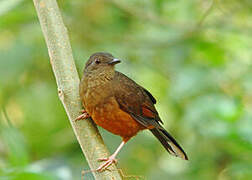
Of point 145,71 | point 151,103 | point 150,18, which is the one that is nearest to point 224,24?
point 150,18

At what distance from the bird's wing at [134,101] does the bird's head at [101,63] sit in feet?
0.30

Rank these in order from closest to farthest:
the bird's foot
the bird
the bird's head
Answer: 1. the bird's foot
2. the bird
3. the bird's head

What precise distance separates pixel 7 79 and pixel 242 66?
96.9 inches

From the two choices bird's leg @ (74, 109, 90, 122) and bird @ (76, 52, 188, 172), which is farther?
bird @ (76, 52, 188, 172)

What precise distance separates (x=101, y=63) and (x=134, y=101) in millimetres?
378

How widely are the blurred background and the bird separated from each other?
1.73ft

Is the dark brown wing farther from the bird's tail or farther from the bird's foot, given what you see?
the bird's foot

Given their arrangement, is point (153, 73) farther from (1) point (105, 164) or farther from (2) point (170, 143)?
(1) point (105, 164)

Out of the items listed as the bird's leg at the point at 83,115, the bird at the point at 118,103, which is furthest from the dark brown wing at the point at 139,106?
the bird's leg at the point at 83,115

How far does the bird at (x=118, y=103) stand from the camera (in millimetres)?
3105

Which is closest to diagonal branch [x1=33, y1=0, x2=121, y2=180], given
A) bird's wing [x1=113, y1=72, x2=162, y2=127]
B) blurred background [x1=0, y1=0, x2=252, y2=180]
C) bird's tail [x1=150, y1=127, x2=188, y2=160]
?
bird's wing [x1=113, y1=72, x2=162, y2=127]

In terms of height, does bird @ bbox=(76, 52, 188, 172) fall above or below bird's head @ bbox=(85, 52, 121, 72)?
below

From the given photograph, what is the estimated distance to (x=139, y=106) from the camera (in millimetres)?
3398

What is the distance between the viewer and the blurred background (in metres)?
4.20
